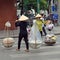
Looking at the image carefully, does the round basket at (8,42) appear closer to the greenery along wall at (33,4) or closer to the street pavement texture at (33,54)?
the street pavement texture at (33,54)

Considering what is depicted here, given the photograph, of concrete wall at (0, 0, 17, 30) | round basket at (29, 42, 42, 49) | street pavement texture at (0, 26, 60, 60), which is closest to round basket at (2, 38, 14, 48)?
street pavement texture at (0, 26, 60, 60)

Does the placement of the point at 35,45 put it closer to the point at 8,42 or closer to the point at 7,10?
the point at 8,42

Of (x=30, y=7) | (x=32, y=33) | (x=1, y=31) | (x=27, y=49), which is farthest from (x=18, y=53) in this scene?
(x=30, y=7)

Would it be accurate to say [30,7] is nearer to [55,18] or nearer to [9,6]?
[55,18]

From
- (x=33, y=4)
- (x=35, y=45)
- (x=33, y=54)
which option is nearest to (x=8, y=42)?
(x=35, y=45)

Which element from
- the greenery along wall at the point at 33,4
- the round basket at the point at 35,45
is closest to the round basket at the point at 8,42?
the round basket at the point at 35,45

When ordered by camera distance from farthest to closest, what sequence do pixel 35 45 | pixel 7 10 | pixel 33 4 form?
pixel 33 4 < pixel 7 10 < pixel 35 45

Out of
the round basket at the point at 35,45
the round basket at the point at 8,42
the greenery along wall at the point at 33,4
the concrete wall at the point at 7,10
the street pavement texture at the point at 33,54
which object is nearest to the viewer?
the street pavement texture at the point at 33,54

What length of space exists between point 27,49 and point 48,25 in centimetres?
599

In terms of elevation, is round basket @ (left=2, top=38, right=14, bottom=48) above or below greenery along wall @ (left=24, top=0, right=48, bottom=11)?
above

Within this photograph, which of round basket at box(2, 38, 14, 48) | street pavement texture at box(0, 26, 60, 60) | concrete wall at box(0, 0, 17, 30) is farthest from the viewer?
concrete wall at box(0, 0, 17, 30)

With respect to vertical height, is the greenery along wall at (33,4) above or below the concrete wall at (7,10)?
below

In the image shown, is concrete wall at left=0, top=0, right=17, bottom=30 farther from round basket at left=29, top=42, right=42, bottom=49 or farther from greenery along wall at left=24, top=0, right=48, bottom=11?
greenery along wall at left=24, top=0, right=48, bottom=11

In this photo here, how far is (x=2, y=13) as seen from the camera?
91.2 feet
